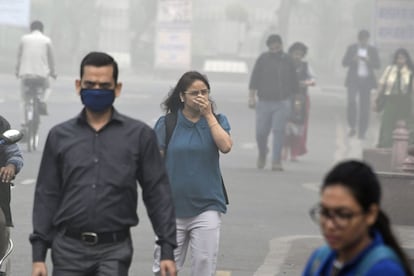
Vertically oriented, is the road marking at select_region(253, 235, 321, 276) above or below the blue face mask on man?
below

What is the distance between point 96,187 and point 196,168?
2283 mm

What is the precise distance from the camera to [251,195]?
18750 millimetres

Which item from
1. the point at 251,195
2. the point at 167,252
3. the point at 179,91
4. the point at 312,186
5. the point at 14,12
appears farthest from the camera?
the point at 14,12

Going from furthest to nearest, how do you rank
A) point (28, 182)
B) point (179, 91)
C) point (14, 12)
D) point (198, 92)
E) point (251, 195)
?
point (14, 12), point (28, 182), point (251, 195), point (179, 91), point (198, 92)

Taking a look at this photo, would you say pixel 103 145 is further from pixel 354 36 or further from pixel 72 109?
pixel 354 36

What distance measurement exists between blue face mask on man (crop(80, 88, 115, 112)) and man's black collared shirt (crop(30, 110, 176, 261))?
0.31ft

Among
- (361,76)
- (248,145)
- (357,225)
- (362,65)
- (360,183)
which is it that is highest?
(360,183)

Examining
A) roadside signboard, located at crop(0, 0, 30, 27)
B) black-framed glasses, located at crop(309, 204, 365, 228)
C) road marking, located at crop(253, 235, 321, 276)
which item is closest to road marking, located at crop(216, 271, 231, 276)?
road marking, located at crop(253, 235, 321, 276)

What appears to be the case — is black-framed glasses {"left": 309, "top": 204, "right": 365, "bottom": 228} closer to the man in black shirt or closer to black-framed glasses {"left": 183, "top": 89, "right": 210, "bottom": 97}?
the man in black shirt

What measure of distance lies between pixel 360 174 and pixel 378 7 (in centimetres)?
2789

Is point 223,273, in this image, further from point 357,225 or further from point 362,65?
point 362,65

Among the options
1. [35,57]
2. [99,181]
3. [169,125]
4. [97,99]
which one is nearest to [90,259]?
[99,181]

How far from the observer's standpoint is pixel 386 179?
47.6 feet

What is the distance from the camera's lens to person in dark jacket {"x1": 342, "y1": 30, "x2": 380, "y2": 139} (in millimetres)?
28641
